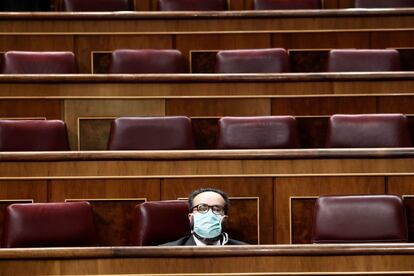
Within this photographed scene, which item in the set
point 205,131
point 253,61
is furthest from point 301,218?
point 253,61

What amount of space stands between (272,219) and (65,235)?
23cm

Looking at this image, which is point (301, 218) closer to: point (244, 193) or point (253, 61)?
point (244, 193)

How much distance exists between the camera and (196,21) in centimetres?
153

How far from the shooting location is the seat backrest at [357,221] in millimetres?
1057

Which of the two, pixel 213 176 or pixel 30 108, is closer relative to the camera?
pixel 213 176

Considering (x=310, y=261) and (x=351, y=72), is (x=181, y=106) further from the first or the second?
(x=310, y=261)

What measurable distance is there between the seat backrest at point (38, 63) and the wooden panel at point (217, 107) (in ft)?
0.60

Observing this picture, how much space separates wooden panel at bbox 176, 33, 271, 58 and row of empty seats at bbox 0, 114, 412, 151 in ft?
0.96

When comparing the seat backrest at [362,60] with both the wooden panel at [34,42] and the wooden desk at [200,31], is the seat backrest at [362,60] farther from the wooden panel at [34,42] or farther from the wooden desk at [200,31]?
the wooden panel at [34,42]

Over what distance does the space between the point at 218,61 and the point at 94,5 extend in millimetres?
319

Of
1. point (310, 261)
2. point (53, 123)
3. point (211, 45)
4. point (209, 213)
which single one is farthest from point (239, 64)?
point (310, 261)

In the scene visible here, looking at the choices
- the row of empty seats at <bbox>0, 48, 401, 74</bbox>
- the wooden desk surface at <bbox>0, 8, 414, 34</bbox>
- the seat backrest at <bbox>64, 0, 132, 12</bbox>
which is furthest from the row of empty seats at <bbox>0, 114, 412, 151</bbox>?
the seat backrest at <bbox>64, 0, 132, 12</bbox>

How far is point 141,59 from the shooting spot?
1458 mm

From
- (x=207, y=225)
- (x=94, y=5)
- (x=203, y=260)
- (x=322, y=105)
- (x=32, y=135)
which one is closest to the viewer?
(x=203, y=260)
